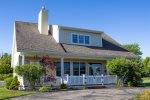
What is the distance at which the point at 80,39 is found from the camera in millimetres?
32031

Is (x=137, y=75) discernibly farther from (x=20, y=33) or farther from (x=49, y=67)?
(x=20, y=33)

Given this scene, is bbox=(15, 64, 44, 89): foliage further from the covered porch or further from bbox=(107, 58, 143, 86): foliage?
bbox=(107, 58, 143, 86): foliage

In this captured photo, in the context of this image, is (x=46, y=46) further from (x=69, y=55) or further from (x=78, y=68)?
(x=78, y=68)

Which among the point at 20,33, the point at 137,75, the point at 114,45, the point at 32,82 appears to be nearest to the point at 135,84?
the point at 137,75

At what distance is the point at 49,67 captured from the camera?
87.0 ft

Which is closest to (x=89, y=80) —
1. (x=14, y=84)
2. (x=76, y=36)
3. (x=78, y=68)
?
(x=78, y=68)

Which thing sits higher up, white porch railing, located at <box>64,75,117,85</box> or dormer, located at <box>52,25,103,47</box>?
dormer, located at <box>52,25,103,47</box>

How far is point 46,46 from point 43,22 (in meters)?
4.48

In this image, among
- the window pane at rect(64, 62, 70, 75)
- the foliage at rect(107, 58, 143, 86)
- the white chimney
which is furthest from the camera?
the white chimney

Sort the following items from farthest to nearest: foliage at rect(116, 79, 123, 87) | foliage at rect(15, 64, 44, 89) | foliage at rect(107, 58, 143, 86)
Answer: foliage at rect(116, 79, 123, 87) → foliage at rect(107, 58, 143, 86) → foliage at rect(15, 64, 44, 89)

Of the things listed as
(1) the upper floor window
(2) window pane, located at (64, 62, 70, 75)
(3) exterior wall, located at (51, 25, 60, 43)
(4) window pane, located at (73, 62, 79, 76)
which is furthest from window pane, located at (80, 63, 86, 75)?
(3) exterior wall, located at (51, 25, 60, 43)

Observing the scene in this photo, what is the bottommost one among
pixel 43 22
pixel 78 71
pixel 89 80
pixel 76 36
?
pixel 89 80

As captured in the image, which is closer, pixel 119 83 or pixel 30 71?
pixel 30 71

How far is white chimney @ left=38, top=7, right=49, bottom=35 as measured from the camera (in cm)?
3184
